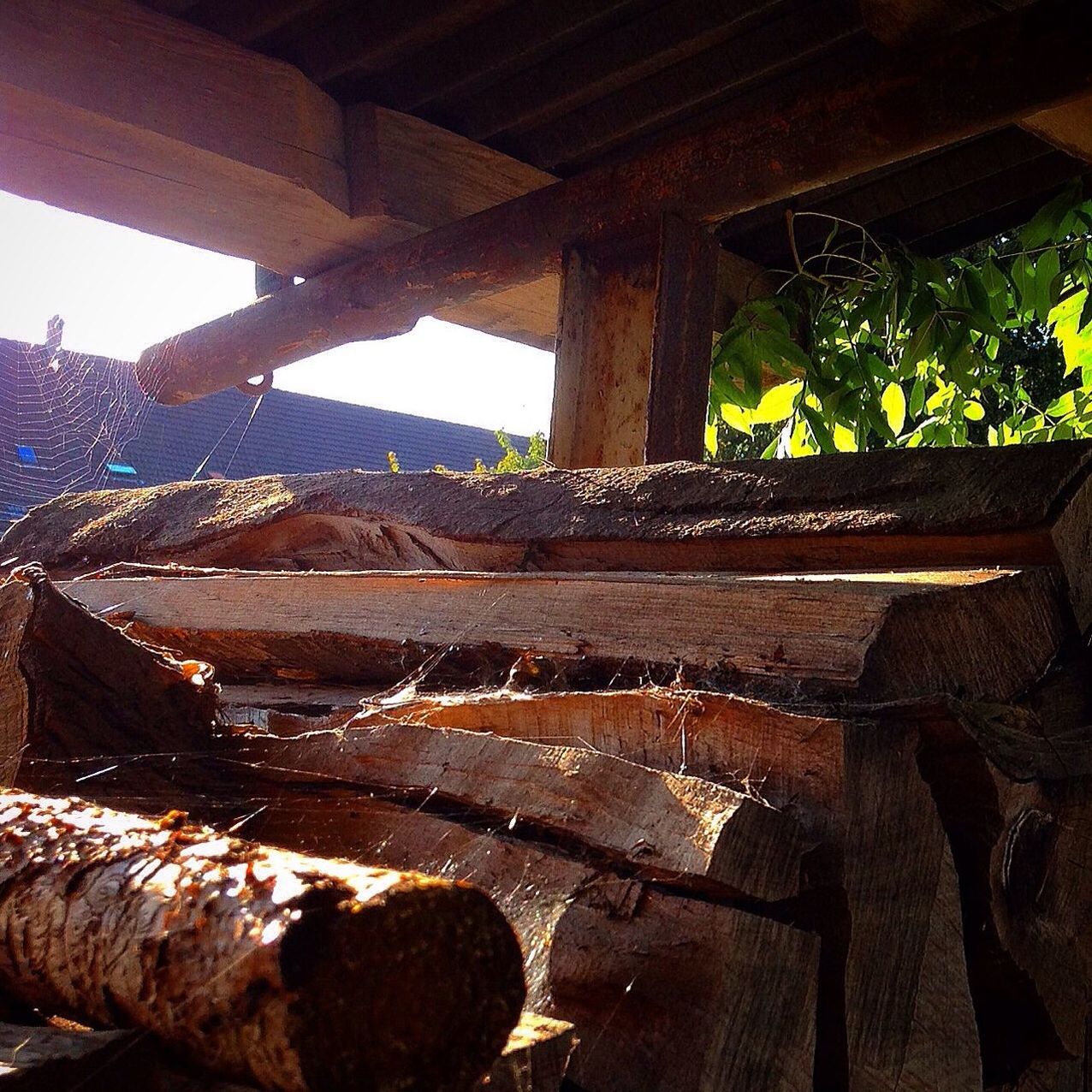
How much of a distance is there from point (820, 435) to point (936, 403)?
0.60 meters

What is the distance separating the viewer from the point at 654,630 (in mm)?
1260

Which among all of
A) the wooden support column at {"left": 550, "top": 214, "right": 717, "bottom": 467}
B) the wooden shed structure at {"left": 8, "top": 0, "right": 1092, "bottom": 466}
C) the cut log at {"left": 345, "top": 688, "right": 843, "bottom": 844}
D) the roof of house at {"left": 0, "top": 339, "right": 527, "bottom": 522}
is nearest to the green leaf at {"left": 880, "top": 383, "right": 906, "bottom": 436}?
the wooden shed structure at {"left": 8, "top": 0, "right": 1092, "bottom": 466}

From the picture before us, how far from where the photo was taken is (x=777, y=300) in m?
3.64

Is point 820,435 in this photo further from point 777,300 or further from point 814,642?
point 814,642

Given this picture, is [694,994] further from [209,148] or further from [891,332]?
[891,332]

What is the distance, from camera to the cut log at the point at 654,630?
1.10 m

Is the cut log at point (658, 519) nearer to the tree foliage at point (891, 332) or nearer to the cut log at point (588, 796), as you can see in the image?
the cut log at point (588, 796)

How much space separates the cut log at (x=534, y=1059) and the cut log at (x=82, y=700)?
1.86 feet

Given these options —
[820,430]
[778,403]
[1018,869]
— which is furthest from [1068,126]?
[1018,869]

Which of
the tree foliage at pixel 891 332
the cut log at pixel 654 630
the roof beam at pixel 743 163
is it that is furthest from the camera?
the tree foliage at pixel 891 332

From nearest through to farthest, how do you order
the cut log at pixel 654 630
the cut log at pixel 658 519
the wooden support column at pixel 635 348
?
the cut log at pixel 654 630, the cut log at pixel 658 519, the wooden support column at pixel 635 348

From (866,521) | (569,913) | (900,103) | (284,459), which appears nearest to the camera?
(569,913)

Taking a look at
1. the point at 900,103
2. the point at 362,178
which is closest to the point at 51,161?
the point at 362,178

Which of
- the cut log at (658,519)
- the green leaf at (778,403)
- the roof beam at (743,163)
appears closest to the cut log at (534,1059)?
the cut log at (658,519)
